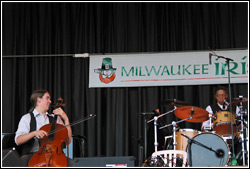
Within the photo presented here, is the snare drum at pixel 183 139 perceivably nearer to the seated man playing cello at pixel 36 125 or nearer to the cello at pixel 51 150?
the seated man playing cello at pixel 36 125

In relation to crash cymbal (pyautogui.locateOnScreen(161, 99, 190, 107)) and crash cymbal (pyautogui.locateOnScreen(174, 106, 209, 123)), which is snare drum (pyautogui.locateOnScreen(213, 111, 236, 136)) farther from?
crash cymbal (pyautogui.locateOnScreen(161, 99, 190, 107))

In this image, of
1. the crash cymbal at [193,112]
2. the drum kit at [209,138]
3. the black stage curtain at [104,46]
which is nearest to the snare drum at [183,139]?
the drum kit at [209,138]

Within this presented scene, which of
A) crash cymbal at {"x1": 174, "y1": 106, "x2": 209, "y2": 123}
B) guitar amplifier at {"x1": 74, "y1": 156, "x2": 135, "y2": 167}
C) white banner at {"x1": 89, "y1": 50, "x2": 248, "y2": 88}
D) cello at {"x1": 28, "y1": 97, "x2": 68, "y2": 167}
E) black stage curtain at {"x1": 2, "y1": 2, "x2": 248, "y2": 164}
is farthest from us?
black stage curtain at {"x1": 2, "y1": 2, "x2": 248, "y2": 164}

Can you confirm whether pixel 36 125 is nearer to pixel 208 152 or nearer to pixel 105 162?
pixel 105 162

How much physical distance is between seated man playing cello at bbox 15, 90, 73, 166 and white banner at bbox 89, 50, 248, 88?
2.11 meters

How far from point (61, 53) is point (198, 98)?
100 inches

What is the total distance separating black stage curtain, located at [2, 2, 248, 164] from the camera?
7160 millimetres

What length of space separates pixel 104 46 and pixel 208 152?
2990 mm

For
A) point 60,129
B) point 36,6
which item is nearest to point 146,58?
point 36,6

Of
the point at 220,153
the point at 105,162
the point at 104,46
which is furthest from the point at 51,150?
the point at 104,46

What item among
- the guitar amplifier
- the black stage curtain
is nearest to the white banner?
the black stage curtain

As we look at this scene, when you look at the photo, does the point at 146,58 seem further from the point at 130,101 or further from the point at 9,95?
the point at 9,95

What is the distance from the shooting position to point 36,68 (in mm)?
7426

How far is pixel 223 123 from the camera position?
5797 millimetres
